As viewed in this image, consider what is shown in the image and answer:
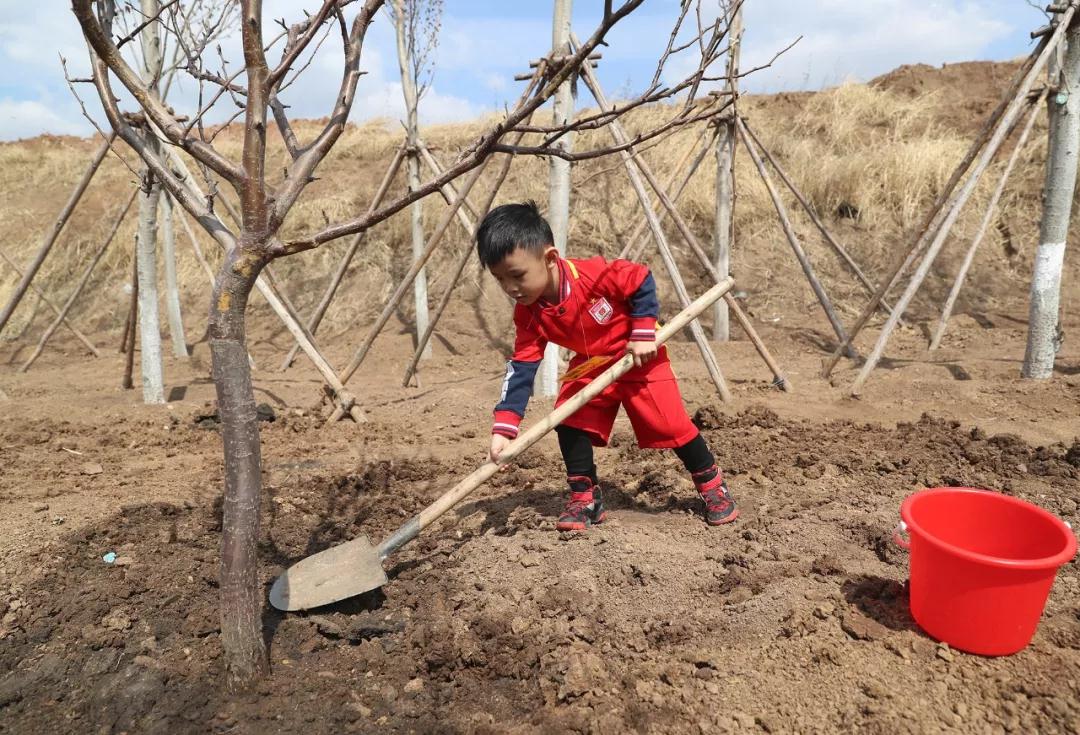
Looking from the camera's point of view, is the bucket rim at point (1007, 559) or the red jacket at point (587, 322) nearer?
the bucket rim at point (1007, 559)

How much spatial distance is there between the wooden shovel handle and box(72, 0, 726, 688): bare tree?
0.69 meters

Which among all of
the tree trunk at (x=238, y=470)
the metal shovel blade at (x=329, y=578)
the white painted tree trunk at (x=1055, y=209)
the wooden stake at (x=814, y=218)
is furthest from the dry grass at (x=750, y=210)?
the tree trunk at (x=238, y=470)

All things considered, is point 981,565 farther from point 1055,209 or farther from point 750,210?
point 750,210

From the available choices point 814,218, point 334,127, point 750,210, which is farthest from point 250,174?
point 750,210

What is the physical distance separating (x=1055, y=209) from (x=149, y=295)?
6.71 metres

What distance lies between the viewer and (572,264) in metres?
2.95

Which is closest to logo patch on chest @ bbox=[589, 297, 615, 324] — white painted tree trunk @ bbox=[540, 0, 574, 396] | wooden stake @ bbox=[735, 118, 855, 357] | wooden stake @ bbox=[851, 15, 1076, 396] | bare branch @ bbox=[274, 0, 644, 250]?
bare branch @ bbox=[274, 0, 644, 250]

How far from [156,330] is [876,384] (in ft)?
18.9

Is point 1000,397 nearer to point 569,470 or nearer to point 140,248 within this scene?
point 569,470

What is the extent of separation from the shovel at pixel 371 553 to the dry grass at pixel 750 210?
5429 millimetres

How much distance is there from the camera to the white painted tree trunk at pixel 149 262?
530cm

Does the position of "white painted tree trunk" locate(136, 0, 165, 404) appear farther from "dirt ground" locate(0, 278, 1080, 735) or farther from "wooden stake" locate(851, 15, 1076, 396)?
"wooden stake" locate(851, 15, 1076, 396)

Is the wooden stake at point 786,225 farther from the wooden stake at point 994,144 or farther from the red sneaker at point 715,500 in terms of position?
the red sneaker at point 715,500

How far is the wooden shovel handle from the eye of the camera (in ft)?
8.83
